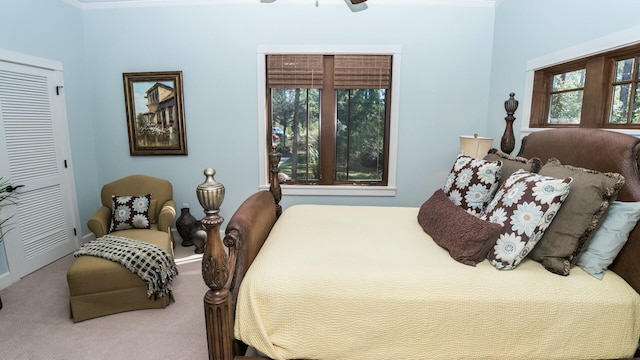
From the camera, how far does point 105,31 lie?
3.62m

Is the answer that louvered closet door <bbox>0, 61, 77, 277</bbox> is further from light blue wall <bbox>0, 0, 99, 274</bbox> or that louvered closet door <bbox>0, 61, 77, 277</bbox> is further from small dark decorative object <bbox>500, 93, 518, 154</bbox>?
small dark decorative object <bbox>500, 93, 518, 154</bbox>

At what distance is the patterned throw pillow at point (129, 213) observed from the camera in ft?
10.1

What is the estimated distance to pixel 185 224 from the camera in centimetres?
365

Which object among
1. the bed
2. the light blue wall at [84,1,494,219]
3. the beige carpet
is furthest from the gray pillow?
the light blue wall at [84,1,494,219]

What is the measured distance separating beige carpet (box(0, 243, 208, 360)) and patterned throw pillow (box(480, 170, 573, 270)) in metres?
1.83

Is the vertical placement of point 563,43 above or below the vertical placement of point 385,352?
above

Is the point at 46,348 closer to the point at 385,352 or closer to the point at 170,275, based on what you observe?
the point at 170,275

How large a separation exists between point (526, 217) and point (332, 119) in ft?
8.30

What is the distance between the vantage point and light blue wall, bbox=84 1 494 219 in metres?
3.50

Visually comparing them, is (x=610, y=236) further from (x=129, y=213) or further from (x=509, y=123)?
(x=129, y=213)

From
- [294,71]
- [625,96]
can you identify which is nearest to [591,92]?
[625,96]

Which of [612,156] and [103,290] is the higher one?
[612,156]

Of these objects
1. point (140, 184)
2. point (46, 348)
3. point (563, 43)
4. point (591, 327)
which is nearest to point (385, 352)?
point (591, 327)

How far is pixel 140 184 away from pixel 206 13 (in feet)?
6.66
